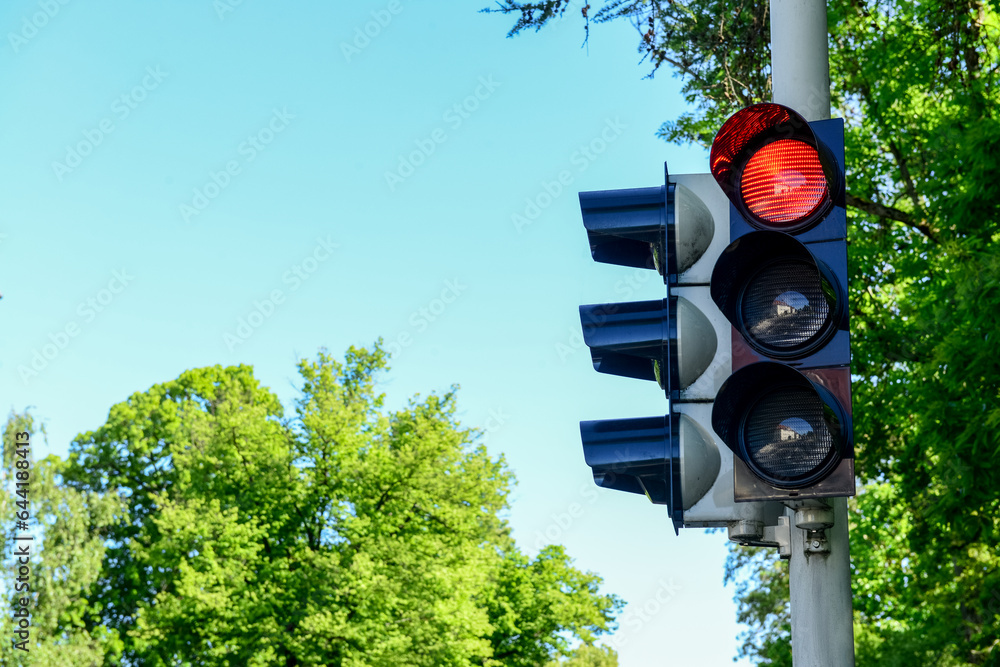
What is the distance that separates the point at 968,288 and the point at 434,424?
22206mm

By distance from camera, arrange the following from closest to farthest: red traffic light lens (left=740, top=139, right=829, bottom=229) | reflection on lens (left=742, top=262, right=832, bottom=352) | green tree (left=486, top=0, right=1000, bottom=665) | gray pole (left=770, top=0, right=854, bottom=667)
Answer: gray pole (left=770, top=0, right=854, bottom=667), reflection on lens (left=742, top=262, right=832, bottom=352), red traffic light lens (left=740, top=139, right=829, bottom=229), green tree (left=486, top=0, right=1000, bottom=665)

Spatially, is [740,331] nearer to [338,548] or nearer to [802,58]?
[802,58]

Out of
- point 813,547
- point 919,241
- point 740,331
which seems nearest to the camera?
point 813,547

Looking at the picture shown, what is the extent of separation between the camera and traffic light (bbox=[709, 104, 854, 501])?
2750 mm

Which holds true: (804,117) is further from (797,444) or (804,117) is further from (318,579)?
(318,579)

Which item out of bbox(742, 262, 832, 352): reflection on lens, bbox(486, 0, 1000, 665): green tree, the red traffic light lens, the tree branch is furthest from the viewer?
the tree branch

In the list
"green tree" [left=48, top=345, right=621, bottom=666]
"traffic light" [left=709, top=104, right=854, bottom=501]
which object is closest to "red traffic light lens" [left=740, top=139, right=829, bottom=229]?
"traffic light" [left=709, top=104, right=854, bottom=501]

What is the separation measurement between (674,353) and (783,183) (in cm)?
54

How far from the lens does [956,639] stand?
18.5 metres

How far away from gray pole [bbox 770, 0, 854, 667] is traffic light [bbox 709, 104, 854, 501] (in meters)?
0.10

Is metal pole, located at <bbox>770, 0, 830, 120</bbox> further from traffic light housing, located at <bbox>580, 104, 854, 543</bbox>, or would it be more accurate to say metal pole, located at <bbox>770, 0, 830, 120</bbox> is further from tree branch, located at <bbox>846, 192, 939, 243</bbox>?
tree branch, located at <bbox>846, 192, 939, 243</bbox>

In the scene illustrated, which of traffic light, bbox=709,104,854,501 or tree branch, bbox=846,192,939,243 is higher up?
tree branch, bbox=846,192,939,243

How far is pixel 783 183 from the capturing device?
299 centimetres

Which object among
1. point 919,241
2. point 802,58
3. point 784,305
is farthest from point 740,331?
point 919,241
